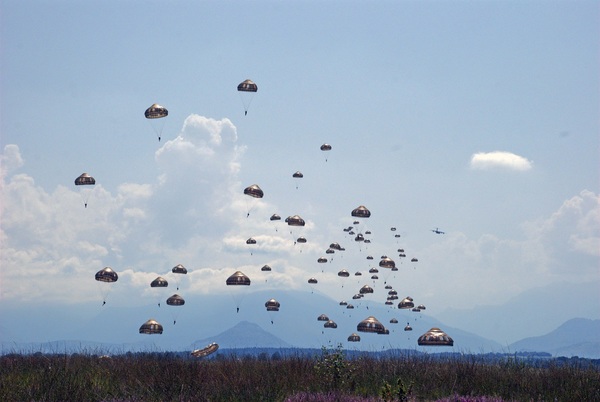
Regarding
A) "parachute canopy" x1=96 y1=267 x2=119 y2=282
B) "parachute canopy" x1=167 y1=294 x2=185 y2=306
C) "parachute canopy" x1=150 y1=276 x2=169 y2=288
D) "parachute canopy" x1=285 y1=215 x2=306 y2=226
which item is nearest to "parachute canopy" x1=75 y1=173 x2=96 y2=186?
"parachute canopy" x1=96 y1=267 x2=119 y2=282

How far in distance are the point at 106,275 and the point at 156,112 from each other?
431 inches

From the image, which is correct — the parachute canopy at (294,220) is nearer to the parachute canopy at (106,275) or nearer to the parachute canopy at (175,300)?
the parachute canopy at (175,300)

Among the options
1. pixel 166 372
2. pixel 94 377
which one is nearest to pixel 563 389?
pixel 166 372

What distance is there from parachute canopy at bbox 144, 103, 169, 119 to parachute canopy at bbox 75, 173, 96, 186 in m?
6.15

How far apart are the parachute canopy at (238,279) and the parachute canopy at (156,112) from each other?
11182 millimetres

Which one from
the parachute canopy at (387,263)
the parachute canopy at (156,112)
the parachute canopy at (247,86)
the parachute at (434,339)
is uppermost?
the parachute canopy at (247,86)

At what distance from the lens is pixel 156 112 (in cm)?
4300

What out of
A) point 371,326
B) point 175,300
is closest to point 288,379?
point 371,326

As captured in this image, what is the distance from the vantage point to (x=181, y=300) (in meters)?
47.8

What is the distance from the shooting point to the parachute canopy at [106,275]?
1695 inches

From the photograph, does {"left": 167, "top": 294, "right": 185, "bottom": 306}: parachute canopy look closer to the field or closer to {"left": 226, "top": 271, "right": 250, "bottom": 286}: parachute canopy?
{"left": 226, "top": 271, "right": 250, "bottom": 286}: parachute canopy

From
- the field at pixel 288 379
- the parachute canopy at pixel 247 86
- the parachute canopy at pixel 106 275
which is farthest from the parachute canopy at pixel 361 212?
the field at pixel 288 379

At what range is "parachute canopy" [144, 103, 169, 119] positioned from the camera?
4294cm

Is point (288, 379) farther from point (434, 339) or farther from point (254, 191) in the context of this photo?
point (254, 191)
